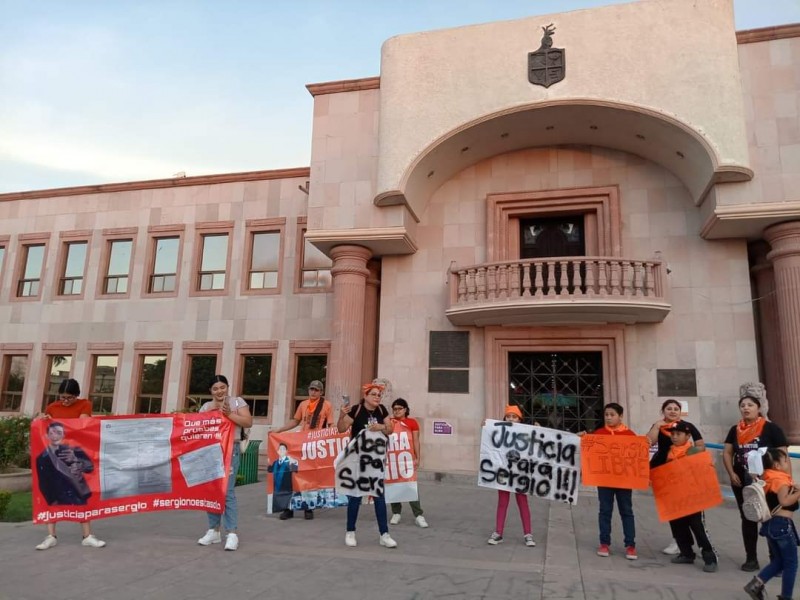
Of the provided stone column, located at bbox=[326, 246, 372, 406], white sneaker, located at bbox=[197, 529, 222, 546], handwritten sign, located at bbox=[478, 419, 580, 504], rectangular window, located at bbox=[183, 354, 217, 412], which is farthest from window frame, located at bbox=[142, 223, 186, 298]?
handwritten sign, located at bbox=[478, 419, 580, 504]

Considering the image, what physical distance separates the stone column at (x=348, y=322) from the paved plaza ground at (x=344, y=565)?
5.80 m

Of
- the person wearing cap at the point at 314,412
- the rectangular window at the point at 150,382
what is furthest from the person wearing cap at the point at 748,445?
the rectangular window at the point at 150,382

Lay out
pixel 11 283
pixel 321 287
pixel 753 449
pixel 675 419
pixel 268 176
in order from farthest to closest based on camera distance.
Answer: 1. pixel 11 283
2. pixel 268 176
3. pixel 321 287
4. pixel 675 419
5. pixel 753 449

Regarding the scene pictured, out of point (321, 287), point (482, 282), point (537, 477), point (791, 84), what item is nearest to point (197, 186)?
point (321, 287)

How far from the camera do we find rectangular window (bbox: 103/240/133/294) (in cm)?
2000

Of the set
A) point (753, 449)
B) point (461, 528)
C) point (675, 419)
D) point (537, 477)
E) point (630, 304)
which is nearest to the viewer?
point (753, 449)

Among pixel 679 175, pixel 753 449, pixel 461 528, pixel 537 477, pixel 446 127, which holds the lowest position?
pixel 461 528

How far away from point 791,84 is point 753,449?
10766 millimetres

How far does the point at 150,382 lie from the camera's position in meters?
19.0

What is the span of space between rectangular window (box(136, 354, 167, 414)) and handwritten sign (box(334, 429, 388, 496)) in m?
13.5

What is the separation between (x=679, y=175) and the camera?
14328 mm

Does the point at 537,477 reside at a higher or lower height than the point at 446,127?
lower

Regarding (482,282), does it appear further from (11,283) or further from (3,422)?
(11,283)

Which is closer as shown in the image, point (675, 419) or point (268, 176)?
point (675, 419)
